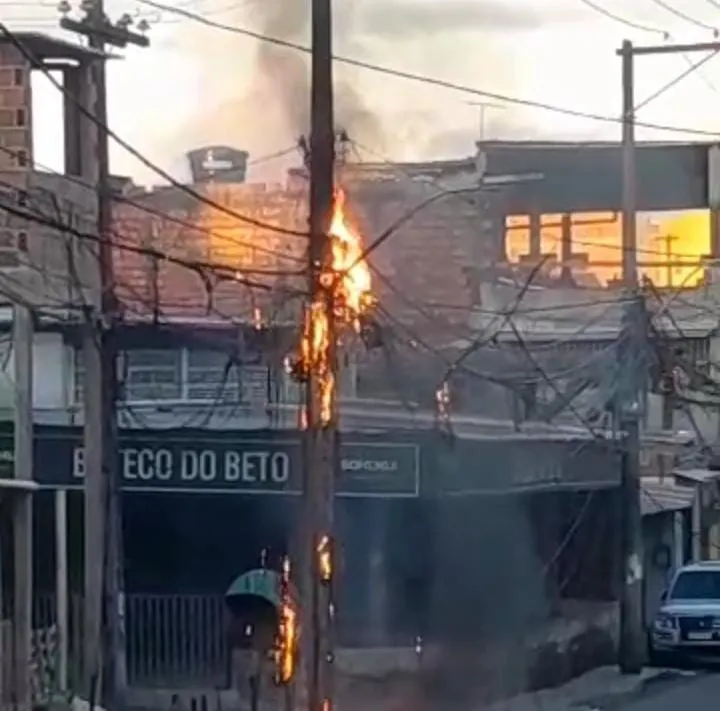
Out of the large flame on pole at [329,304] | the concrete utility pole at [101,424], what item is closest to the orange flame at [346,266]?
the large flame on pole at [329,304]

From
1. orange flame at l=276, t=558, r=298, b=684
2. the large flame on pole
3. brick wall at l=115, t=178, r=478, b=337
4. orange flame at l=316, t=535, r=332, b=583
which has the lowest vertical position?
orange flame at l=276, t=558, r=298, b=684

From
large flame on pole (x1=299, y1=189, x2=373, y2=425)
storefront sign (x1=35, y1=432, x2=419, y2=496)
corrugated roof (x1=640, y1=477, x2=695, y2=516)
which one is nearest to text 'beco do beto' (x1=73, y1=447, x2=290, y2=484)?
storefront sign (x1=35, y1=432, x2=419, y2=496)

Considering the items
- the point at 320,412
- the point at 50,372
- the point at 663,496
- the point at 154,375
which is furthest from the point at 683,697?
the point at 320,412

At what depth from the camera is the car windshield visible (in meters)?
35.2

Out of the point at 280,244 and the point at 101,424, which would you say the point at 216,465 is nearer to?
the point at 101,424

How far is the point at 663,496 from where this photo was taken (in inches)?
1582

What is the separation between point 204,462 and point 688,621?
1193 cm

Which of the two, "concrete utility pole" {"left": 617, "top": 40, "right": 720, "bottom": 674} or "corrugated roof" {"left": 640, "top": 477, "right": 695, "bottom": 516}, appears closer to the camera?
"concrete utility pole" {"left": 617, "top": 40, "right": 720, "bottom": 674}

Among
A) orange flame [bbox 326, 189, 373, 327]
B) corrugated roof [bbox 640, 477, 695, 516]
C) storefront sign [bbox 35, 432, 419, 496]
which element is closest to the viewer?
orange flame [bbox 326, 189, 373, 327]

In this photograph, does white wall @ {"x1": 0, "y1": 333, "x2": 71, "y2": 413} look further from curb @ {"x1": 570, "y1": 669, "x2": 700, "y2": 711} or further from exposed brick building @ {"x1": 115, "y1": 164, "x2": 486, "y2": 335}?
curb @ {"x1": 570, "y1": 669, "x2": 700, "y2": 711}

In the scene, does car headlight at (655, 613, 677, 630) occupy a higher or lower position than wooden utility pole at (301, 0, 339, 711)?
lower

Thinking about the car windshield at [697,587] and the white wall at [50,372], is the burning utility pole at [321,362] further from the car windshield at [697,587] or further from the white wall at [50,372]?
the car windshield at [697,587]

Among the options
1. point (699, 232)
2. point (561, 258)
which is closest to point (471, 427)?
point (561, 258)

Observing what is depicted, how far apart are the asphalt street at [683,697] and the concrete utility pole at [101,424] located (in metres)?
8.77
